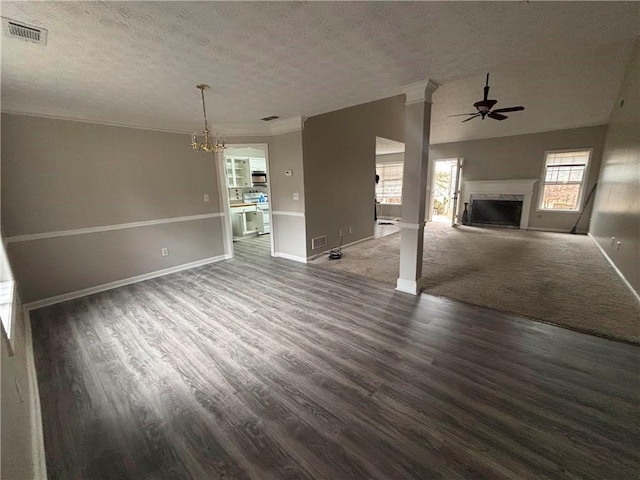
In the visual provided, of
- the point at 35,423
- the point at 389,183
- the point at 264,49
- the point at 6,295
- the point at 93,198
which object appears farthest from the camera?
the point at 389,183

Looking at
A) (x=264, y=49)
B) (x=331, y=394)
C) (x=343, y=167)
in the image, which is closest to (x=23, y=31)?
(x=264, y=49)

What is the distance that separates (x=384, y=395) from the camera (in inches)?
70.0

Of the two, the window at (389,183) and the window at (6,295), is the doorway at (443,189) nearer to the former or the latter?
the window at (389,183)

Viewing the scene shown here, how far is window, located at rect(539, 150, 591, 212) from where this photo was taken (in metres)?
6.67

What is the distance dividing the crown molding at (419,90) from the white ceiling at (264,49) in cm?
8

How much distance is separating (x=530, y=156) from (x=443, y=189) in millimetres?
2760

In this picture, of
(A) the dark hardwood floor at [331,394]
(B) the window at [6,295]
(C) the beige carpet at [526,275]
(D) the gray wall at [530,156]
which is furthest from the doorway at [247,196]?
(D) the gray wall at [530,156]

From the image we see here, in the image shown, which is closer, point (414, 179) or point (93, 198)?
point (414, 179)

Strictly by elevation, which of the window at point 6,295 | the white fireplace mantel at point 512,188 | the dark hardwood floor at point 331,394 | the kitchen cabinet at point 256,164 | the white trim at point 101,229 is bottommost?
the dark hardwood floor at point 331,394

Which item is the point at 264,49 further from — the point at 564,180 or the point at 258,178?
the point at 564,180

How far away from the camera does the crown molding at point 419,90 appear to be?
2807 millimetres

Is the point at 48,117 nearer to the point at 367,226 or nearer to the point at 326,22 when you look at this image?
the point at 326,22

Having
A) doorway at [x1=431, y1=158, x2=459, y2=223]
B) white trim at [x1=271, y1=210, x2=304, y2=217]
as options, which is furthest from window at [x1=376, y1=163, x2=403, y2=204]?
white trim at [x1=271, y1=210, x2=304, y2=217]

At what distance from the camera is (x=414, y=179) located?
3.11 m
